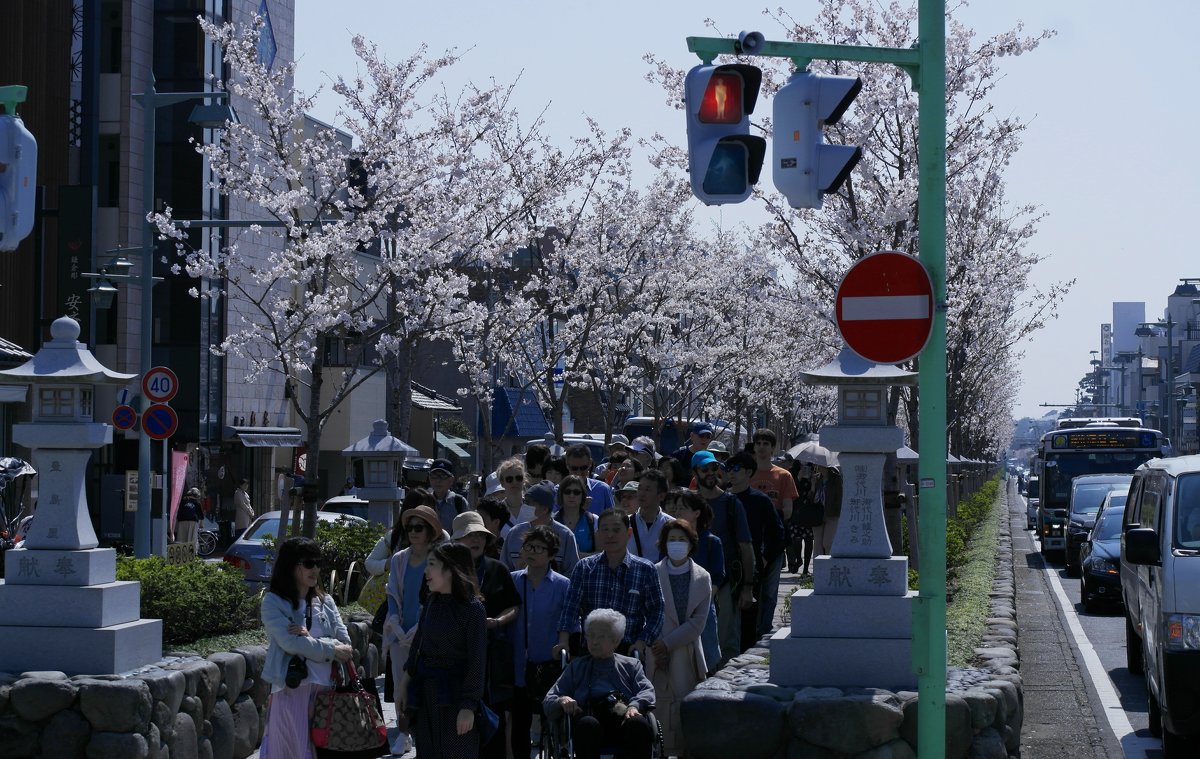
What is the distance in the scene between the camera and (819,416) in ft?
232

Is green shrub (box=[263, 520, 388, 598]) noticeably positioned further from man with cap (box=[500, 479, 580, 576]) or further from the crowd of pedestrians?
man with cap (box=[500, 479, 580, 576])

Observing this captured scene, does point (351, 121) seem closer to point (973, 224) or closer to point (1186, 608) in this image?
point (973, 224)

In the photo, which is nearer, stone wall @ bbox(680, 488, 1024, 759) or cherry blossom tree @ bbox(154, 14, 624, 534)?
stone wall @ bbox(680, 488, 1024, 759)

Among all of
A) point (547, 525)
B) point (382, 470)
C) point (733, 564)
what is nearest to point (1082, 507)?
point (382, 470)

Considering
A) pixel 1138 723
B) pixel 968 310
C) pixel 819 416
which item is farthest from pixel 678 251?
pixel 819 416

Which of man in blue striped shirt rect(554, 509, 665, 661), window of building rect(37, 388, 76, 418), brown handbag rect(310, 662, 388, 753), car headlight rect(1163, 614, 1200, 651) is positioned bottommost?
brown handbag rect(310, 662, 388, 753)

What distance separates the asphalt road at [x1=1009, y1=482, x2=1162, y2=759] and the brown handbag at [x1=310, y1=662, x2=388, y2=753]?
5.19m

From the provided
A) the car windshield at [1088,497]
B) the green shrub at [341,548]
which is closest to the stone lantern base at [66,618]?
the green shrub at [341,548]

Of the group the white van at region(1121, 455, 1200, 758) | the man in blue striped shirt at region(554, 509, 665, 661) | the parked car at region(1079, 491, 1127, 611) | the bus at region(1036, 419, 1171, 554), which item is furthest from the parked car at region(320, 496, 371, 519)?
the man in blue striped shirt at region(554, 509, 665, 661)

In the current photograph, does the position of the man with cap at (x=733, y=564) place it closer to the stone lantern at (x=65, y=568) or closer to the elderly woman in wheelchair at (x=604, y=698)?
the elderly woman in wheelchair at (x=604, y=698)

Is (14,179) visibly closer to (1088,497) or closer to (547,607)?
(547,607)

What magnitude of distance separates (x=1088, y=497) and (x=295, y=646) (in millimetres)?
22616

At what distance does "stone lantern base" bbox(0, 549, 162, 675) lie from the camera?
31.6 feet

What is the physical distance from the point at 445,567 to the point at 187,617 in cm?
449
